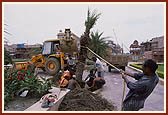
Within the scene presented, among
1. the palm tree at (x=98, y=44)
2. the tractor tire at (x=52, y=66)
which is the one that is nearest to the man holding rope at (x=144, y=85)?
the tractor tire at (x=52, y=66)

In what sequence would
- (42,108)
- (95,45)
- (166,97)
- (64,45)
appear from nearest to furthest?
(42,108)
(166,97)
(64,45)
(95,45)

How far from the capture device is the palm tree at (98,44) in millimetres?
10352

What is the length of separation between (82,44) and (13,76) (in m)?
2.14

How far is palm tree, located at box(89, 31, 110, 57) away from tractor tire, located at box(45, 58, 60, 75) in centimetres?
377

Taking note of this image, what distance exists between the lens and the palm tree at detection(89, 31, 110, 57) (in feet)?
34.0

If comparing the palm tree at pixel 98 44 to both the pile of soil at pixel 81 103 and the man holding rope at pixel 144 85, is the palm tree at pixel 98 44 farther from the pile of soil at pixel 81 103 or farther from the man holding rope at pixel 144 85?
the man holding rope at pixel 144 85

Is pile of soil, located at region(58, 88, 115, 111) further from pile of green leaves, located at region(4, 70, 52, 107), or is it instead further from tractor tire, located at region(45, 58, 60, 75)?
tractor tire, located at region(45, 58, 60, 75)

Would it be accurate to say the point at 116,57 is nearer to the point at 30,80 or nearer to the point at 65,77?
the point at 65,77

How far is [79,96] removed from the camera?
3.25 meters

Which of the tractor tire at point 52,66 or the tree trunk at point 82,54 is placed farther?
the tractor tire at point 52,66

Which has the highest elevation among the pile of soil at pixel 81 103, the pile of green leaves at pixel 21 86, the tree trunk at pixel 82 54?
the tree trunk at pixel 82 54

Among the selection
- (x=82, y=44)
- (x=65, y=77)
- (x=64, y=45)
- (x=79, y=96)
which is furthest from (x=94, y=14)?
(x=79, y=96)

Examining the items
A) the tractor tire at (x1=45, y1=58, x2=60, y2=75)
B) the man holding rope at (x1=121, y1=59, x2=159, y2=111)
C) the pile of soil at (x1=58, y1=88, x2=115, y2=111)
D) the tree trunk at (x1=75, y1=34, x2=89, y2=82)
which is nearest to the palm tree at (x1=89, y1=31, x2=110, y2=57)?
the tractor tire at (x1=45, y1=58, x2=60, y2=75)

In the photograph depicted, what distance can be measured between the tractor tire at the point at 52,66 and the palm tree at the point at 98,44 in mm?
3773
